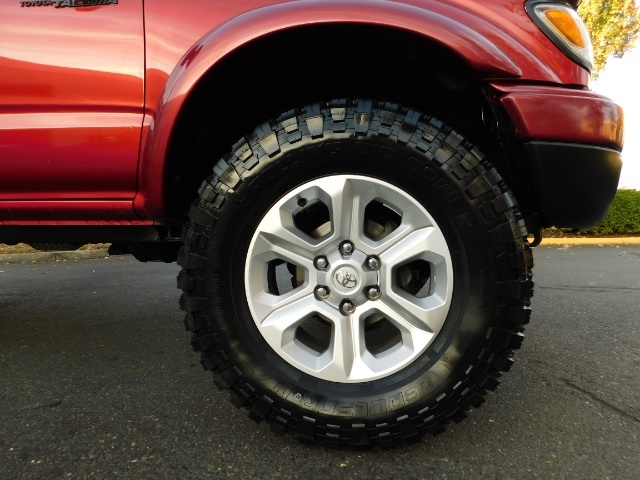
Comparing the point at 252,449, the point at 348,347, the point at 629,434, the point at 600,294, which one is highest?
the point at 348,347

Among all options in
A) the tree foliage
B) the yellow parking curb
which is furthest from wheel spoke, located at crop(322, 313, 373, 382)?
the tree foliage

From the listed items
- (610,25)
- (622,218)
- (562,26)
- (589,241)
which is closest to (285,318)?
(562,26)

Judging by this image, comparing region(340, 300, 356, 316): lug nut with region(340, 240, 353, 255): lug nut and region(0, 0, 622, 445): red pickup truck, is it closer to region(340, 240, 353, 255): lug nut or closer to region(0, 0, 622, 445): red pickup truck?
region(0, 0, 622, 445): red pickup truck

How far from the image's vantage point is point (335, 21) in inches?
52.0

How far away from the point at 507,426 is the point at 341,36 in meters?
1.37

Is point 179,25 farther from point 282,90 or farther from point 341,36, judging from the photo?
point 341,36

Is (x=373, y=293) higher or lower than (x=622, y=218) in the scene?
higher

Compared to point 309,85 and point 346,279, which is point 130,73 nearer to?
point 309,85

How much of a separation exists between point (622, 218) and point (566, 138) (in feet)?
32.9

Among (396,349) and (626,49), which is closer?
(396,349)

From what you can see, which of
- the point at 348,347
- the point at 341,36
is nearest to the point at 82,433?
the point at 348,347

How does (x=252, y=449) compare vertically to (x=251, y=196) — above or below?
below

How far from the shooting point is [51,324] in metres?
2.85

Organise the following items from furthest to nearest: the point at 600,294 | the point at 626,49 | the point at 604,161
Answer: the point at 626,49 < the point at 600,294 < the point at 604,161
